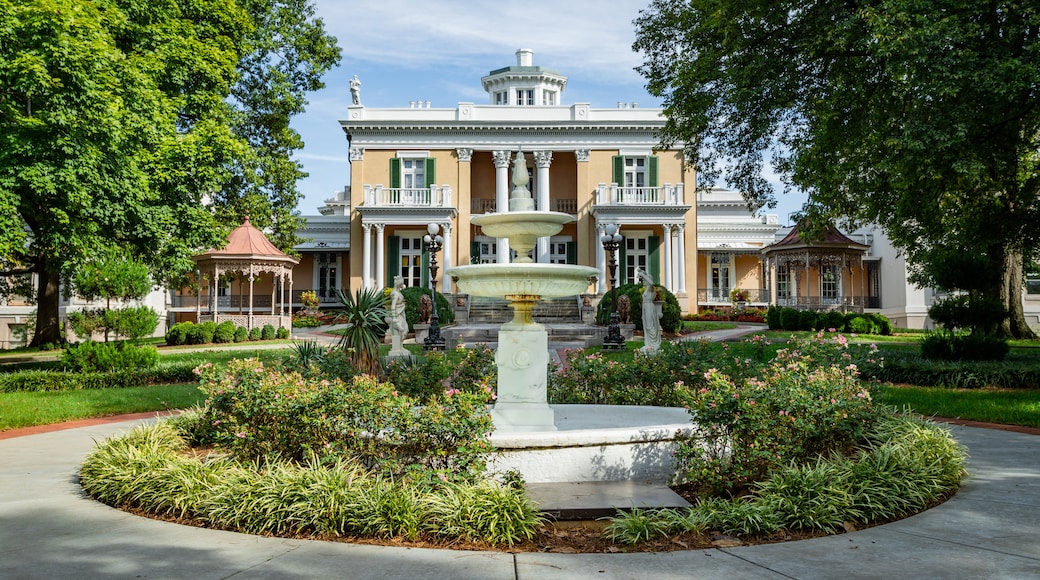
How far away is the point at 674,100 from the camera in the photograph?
17.2 metres

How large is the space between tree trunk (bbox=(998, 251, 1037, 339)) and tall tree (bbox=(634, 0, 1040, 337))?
10.9 ft

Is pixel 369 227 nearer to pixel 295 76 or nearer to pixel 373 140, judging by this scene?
pixel 373 140

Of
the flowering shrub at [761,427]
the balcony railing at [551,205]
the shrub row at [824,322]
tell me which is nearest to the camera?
the flowering shrub at [761,427]

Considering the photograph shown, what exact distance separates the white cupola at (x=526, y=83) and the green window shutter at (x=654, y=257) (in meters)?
13.5

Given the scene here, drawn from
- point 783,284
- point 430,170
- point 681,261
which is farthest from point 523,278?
point 783,284

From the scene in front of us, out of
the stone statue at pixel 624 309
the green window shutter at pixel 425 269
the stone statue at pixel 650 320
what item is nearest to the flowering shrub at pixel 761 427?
the stone statue at pixel 650 320

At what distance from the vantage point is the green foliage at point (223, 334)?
86.9ft

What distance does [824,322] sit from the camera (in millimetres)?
26688

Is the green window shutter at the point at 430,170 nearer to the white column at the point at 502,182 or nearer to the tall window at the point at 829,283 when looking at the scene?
the white column at the point at 502,182

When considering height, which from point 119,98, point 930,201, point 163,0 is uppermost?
point 163,0

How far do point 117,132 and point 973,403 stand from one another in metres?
15.1

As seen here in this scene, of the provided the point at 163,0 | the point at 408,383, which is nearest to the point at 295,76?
the point at 163,0

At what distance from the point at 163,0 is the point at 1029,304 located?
37.2 metres

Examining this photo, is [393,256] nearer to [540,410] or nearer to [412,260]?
[412,260]
